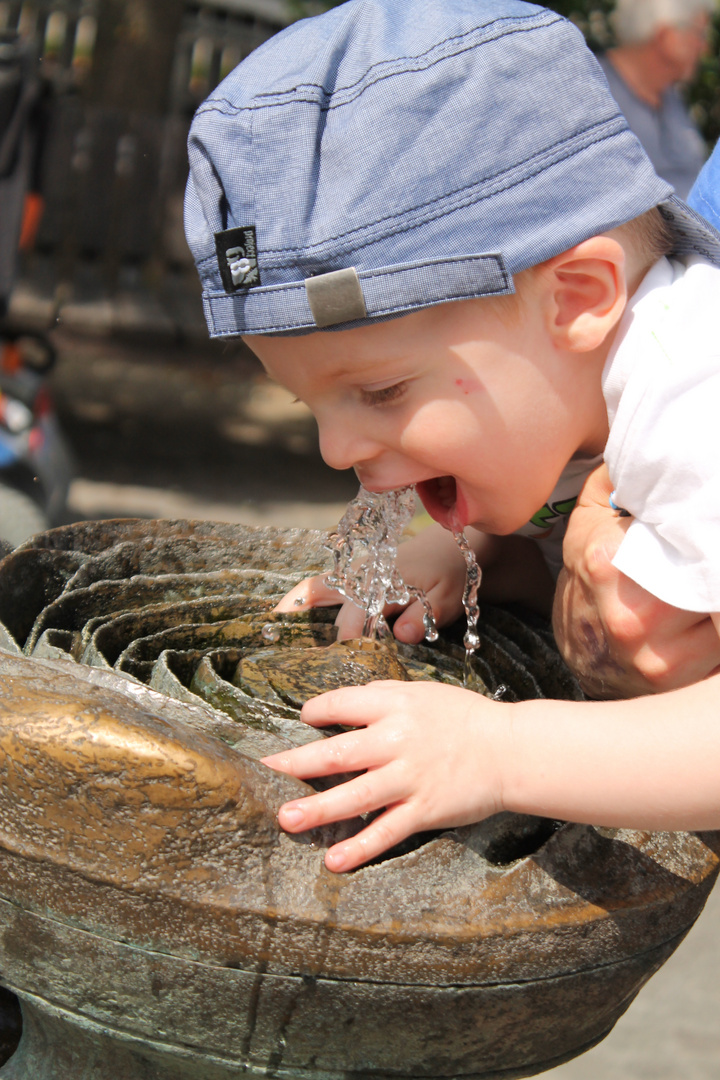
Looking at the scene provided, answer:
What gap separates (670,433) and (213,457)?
189 inches

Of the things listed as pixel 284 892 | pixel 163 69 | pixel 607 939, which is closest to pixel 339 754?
pixel 284 892

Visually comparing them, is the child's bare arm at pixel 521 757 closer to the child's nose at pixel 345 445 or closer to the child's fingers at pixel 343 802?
the child's fingers at pixel 343 802

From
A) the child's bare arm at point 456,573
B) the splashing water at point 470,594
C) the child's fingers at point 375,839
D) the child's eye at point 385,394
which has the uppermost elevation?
the child's eye at point 385,394

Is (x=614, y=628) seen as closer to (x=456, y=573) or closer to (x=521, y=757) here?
(x=521, y=757)

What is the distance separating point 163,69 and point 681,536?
670 centimetres

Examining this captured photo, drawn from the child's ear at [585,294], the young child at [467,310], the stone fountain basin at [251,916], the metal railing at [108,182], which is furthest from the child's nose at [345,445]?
the metal railing at [108,182]

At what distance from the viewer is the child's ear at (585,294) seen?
40.7 inches

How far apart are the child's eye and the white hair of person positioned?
2.59 metres

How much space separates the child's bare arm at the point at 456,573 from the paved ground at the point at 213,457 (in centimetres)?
90

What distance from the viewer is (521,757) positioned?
0.91 m

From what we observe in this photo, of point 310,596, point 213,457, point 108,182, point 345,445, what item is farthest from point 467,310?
point 108,182

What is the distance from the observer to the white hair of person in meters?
3.16

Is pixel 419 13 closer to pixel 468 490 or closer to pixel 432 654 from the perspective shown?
pixel 468 490

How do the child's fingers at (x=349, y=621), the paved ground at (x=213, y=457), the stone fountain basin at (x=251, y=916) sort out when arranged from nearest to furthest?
the stone fountain basin at (x=251, y=916) < the child's fingers at (x=349, y=621) < the paved ground at (x=213, y=457)
